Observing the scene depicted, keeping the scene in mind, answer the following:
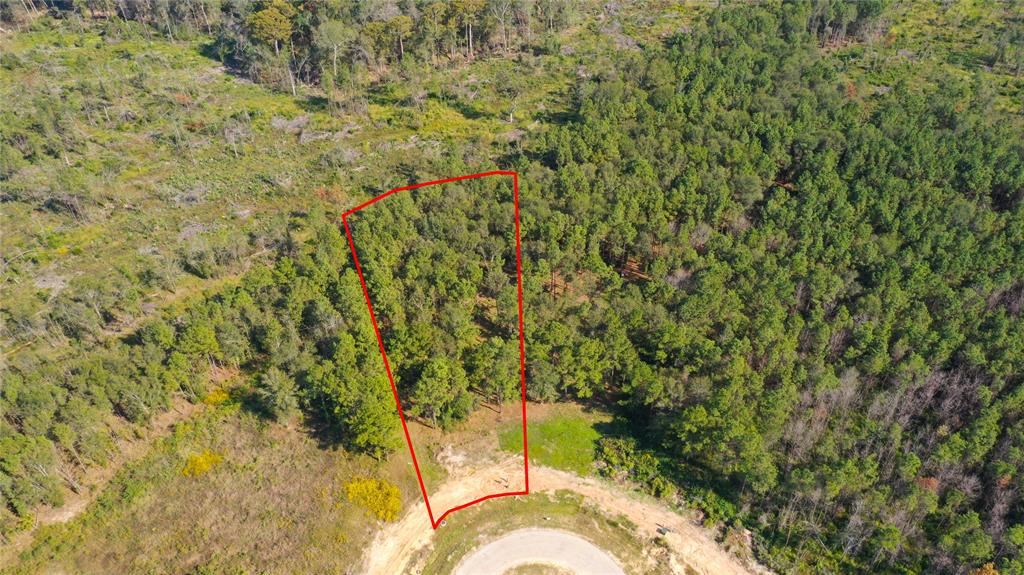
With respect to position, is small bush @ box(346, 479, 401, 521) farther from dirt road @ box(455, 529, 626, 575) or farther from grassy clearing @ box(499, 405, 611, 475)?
grassy clearing @ box(499, 405, 611, 475)

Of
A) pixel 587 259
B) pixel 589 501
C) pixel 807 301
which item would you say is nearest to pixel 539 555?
pixel 589 501

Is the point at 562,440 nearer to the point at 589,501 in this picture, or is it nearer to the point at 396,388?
the point at 589,501

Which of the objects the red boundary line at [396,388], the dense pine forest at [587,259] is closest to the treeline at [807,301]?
the dense pine forest at [587,259]

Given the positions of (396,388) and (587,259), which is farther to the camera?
(587,259)

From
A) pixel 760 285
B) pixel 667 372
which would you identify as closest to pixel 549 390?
pixel 667 372

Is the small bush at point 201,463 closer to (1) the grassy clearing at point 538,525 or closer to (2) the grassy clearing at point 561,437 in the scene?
(1) the grassy clearing at point 538,525

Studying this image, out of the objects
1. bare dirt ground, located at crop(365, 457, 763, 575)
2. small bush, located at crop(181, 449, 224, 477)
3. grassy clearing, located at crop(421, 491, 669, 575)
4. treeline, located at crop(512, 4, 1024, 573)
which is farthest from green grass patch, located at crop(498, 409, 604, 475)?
small bush, located at crop(181, 449, 224, 477)
